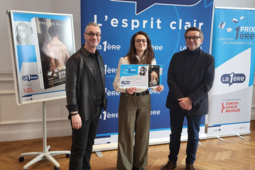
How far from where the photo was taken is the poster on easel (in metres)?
2.41

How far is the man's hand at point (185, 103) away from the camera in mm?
2389

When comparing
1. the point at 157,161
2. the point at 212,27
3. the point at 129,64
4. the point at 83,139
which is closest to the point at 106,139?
the point at 157,161

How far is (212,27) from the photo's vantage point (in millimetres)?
3555

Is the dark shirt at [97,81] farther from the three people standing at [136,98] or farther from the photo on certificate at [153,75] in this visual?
the photo on certificate at [153,75]

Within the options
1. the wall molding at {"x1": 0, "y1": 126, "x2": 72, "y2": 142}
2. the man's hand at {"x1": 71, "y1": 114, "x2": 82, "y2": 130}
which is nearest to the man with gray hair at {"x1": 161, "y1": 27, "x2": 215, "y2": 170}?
the man's hand at {"x1": 71, "y1": 114, "x2": 82, "y2": 130}

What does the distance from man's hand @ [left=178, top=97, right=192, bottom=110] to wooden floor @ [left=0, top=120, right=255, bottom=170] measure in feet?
2.96

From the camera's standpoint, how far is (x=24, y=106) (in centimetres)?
350

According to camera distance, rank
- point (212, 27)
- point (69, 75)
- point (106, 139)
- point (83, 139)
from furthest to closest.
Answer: point (212, 27), point (106, 139), point (83, 139), point (69, 75)

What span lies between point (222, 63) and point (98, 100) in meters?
2.53

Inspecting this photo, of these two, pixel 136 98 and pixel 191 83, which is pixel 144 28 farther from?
pixel 136 98

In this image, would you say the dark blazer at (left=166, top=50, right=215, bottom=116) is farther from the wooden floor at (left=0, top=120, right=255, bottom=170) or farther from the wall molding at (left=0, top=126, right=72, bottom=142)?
the wall molding at (left=0, top=126, right=72, bottom=142)

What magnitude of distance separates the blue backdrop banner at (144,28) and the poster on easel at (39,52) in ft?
1.14

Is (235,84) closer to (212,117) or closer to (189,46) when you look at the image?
(212,117)

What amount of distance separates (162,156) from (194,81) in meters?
1.32
